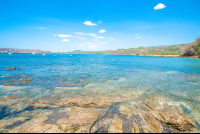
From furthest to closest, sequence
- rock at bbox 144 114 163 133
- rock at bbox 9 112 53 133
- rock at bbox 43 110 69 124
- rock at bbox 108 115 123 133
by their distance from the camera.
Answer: rock at bbox 43 110 69 124 → rock at bbox 144 114 163 133 → rock at bbox 108 115 123 133 → rock at bbox 9 112 53 133

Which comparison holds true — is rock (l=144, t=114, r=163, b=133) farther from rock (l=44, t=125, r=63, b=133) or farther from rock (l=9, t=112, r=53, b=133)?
rock (l=9, t=112, r=53, b=133)

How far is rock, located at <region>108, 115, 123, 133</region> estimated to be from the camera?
5402mm

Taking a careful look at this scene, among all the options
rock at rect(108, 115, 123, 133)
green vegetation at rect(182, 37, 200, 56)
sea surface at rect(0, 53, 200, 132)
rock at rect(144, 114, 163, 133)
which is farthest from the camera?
green vegetation at rect(182, 37, 200, 56)

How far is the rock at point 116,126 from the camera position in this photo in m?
5.40

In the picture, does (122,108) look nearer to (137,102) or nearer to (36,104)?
(137,102)

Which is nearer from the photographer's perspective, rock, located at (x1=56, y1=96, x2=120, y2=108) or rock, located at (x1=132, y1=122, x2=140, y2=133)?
rock, located at (x1=132, y1=122, x2=140, y2=133)

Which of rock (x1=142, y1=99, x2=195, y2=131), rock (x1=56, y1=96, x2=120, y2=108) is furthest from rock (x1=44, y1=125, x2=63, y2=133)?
rock (x1=142, y1=99, x2=195, y2=131)

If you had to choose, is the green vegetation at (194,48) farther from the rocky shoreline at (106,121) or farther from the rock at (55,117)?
the rock at (55,117)

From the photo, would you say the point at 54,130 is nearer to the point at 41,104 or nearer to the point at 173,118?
the point at 41,104

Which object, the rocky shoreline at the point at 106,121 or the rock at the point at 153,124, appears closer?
the rocky shoreline at the point at 106,121

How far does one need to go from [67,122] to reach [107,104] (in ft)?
12.6

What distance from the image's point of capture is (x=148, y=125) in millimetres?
6141

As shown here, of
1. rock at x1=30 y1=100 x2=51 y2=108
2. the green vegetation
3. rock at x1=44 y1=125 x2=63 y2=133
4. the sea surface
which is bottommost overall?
the sea surface

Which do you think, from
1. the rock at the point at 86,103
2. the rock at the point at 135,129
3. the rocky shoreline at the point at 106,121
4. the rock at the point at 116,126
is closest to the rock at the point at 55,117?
the rocky shoreline at the point at 106,121
